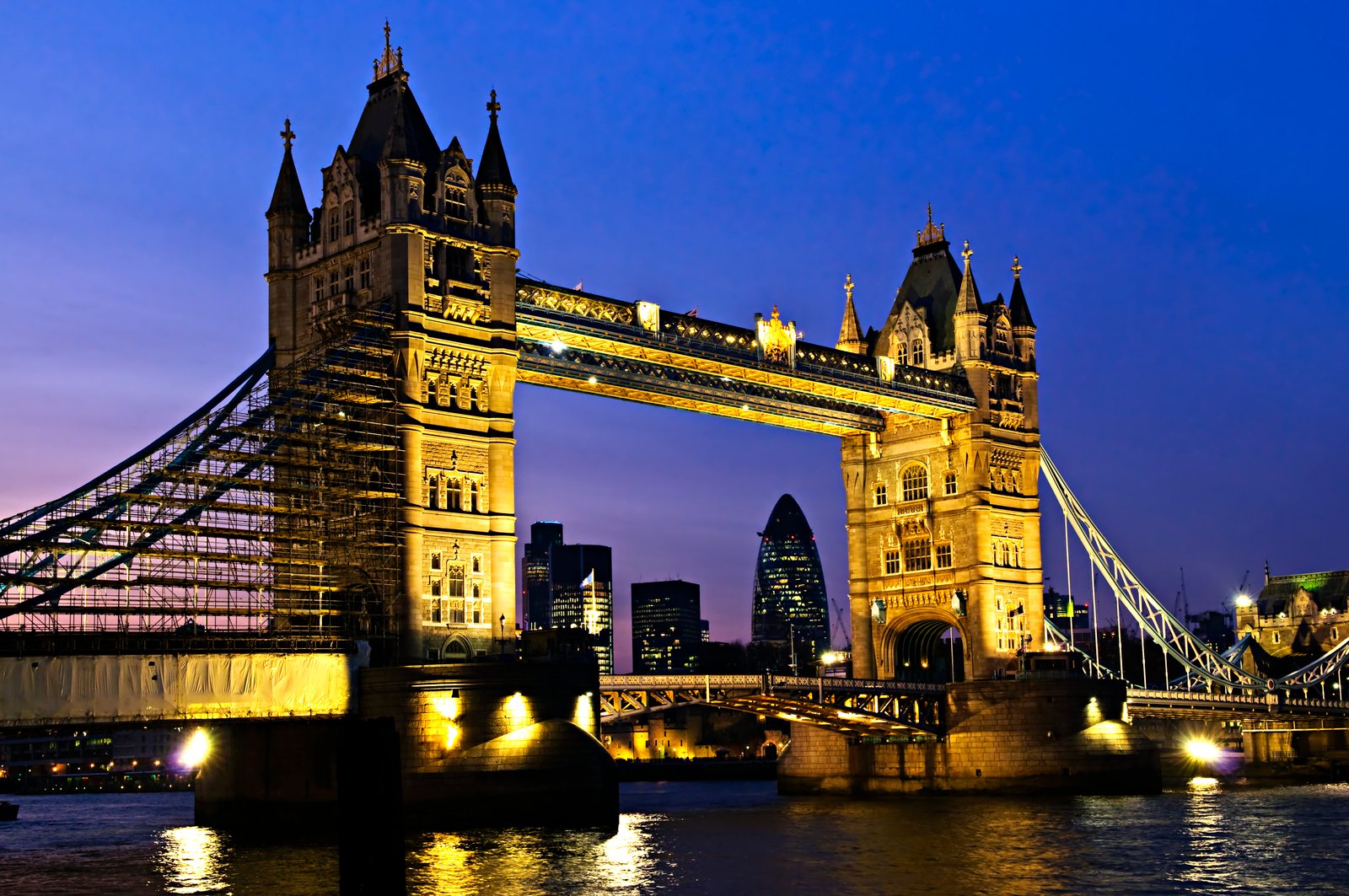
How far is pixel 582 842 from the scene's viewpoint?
209ft

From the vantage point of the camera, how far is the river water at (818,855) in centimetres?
Result: 5456

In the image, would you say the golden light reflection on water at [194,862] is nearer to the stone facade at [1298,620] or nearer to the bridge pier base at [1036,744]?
the bridge pier base at [1036,744]

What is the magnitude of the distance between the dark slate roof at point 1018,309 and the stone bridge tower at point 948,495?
86mm

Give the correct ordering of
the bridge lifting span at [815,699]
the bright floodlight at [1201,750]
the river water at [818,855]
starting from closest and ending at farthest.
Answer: the river water at [818,855]
the bridge lifting span at [815,699]
the bright floodlight at [1201,750]

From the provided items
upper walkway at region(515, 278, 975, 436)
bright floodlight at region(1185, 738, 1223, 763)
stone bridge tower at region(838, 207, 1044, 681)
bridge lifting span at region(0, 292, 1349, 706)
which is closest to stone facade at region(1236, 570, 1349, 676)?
bright floodlight at region(1185, 738, 1223, 763)

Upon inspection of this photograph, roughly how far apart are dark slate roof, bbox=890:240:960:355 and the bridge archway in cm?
1682

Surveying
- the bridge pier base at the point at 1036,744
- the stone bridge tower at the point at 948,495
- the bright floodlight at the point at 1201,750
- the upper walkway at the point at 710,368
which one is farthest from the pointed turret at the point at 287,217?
the bright floodlight at the point at 1201,750

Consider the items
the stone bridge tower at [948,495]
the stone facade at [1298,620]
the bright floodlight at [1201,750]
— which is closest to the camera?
the stone bridge tower at [948,495]

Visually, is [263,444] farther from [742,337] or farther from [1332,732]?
[1332,732]

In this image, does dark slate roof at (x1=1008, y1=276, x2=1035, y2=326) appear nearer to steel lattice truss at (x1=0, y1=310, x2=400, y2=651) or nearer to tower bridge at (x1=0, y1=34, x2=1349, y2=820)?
tower bridge at (x1=0, y1=34, x2=1349, y2=820)

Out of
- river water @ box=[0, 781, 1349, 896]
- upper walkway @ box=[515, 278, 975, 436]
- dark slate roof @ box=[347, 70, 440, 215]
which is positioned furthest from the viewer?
upper walkway @ box=[515, 278, 975, 436]

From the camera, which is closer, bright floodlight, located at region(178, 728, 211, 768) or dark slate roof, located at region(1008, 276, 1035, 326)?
bright floodlight, located at region(178, 728, 211, 768)

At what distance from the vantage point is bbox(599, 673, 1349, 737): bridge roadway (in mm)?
86000

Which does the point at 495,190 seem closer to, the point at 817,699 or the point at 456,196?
the point at 456,196
